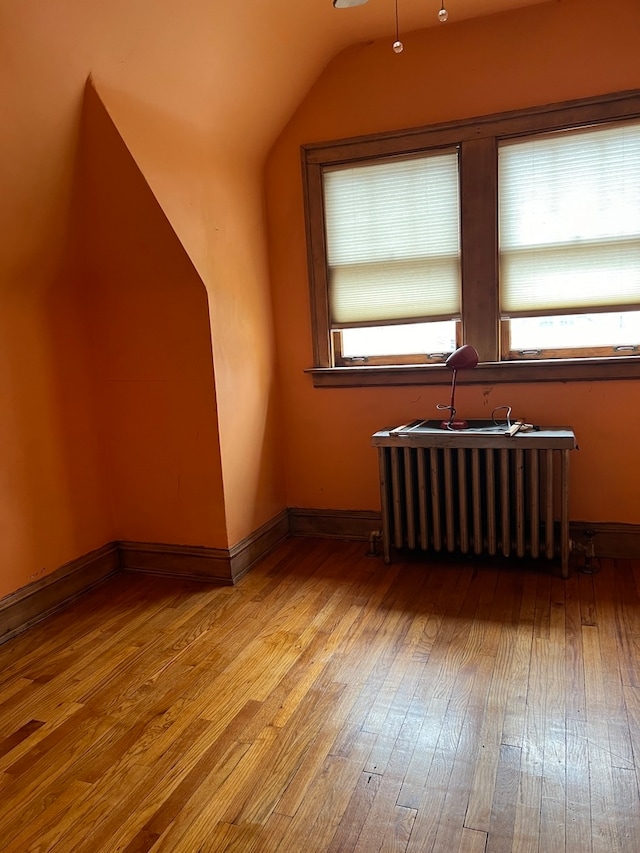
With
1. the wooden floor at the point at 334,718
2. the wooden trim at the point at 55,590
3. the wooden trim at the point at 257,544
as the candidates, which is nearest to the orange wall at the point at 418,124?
the wooden trim at the point at 257,544

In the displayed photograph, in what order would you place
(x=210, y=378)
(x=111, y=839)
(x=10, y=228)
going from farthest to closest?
(x=210, y=378)
(x=10, y=228)
(x=111, y=839)

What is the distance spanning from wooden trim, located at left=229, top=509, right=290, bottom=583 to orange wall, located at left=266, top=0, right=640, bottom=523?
0.61 feet

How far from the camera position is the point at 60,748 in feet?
6.37

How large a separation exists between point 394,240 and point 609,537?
2.01 metres

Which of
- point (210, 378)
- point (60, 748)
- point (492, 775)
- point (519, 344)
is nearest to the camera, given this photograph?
A: point (492, 775)

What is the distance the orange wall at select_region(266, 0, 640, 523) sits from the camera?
2.93 metres

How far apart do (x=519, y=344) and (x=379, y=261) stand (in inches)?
36.3

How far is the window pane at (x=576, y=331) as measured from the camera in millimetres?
3064

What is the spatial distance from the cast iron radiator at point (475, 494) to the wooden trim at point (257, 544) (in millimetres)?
731

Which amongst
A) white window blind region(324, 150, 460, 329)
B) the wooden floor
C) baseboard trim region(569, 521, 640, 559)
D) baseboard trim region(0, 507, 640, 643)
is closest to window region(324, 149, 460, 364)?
white window blind region(324, 150, 460, 329)

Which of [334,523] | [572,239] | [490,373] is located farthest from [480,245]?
[334,523]

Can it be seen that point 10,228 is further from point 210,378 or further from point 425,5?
point 425,5

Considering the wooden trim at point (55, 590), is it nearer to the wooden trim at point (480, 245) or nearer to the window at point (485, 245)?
the window at point (485, 245)

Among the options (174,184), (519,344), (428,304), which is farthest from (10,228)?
(519,344)
